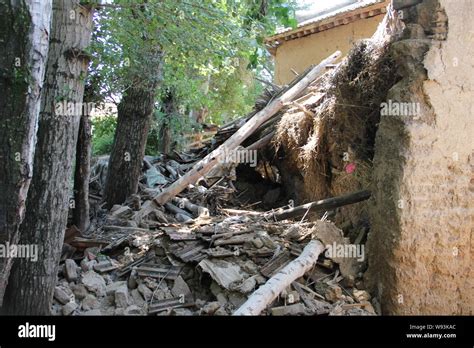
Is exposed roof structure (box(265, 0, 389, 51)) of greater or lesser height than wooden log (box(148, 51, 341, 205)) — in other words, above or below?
above

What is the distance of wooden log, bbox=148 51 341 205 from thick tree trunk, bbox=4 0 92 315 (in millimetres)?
3449

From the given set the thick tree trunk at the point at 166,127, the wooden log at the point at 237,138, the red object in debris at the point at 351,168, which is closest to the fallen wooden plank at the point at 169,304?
the wooden log at the point at 237,138

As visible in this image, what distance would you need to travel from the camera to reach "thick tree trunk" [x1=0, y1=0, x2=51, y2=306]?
3.80m

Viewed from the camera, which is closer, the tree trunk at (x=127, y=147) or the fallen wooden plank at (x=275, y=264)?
the fallen wooden plank at (x=275, y=264)

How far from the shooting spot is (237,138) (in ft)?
29.3

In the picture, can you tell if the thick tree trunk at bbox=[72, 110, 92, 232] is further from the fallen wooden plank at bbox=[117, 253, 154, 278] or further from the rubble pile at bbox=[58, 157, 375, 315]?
the fallen wooden plank at bbox=[117, 253, 154, 278]

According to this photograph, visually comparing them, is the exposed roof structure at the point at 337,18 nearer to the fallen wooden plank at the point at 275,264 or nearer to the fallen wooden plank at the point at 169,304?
the fallen wooden plank at the point at 275,264

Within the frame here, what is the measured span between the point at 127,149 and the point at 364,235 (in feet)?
15.5

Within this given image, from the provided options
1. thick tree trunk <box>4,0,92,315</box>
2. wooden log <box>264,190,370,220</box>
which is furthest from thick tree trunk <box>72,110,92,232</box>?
wooden log <box>264,190,370,220</box>

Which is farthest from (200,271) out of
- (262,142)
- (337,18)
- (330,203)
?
(337,18)

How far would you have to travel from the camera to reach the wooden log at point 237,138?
8.27m

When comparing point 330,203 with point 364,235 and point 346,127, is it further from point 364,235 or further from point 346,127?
point 346,127

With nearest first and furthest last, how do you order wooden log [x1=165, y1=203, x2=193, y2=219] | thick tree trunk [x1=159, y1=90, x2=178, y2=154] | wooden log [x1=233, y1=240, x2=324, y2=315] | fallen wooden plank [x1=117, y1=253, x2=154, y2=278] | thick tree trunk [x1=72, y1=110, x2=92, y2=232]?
wooden log [x1=233, y1=240, x2=324, y2=315]
fallen wooden plank [x1=117, y1=253, x2=154, y2=278]
thick tree trunk [x1=72, y1=110, x2=92, y2=232]
wooden log [x1=165, y1=203, x2=193, y2=219]
thick tree trunk [x1=159, y1=90, x2=178, y2=154]

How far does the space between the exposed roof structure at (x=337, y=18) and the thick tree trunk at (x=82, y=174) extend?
6156 millimetres
